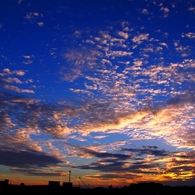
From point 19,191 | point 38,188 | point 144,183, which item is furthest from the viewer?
point 144,183

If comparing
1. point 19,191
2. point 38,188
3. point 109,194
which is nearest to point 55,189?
point 38,188

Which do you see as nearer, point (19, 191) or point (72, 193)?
point (19, 191)

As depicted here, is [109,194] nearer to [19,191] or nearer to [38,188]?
[38,188]

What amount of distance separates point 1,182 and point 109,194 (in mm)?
29654

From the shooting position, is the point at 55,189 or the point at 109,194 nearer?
the point at 55,189

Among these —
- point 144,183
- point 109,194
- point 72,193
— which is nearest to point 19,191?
point 72,193

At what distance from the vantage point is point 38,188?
58.2 meters

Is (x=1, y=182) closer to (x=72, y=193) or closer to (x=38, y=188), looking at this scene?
(x=38, y=188)


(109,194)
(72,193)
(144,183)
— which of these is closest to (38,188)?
(72,193)

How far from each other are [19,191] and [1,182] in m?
8.36

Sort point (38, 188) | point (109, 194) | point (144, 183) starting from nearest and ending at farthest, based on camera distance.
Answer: point (38, 188), point (109, 194), point (144, 183)

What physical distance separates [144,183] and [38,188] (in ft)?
222

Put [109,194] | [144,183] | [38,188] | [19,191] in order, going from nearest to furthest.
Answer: [19,191] → [38,188] → [109,194] → [144,183]

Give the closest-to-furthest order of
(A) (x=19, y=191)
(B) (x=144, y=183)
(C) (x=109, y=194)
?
(A) (x=19, y=191), (C) (x=109, y=194), (B) (x=144, y=183)
